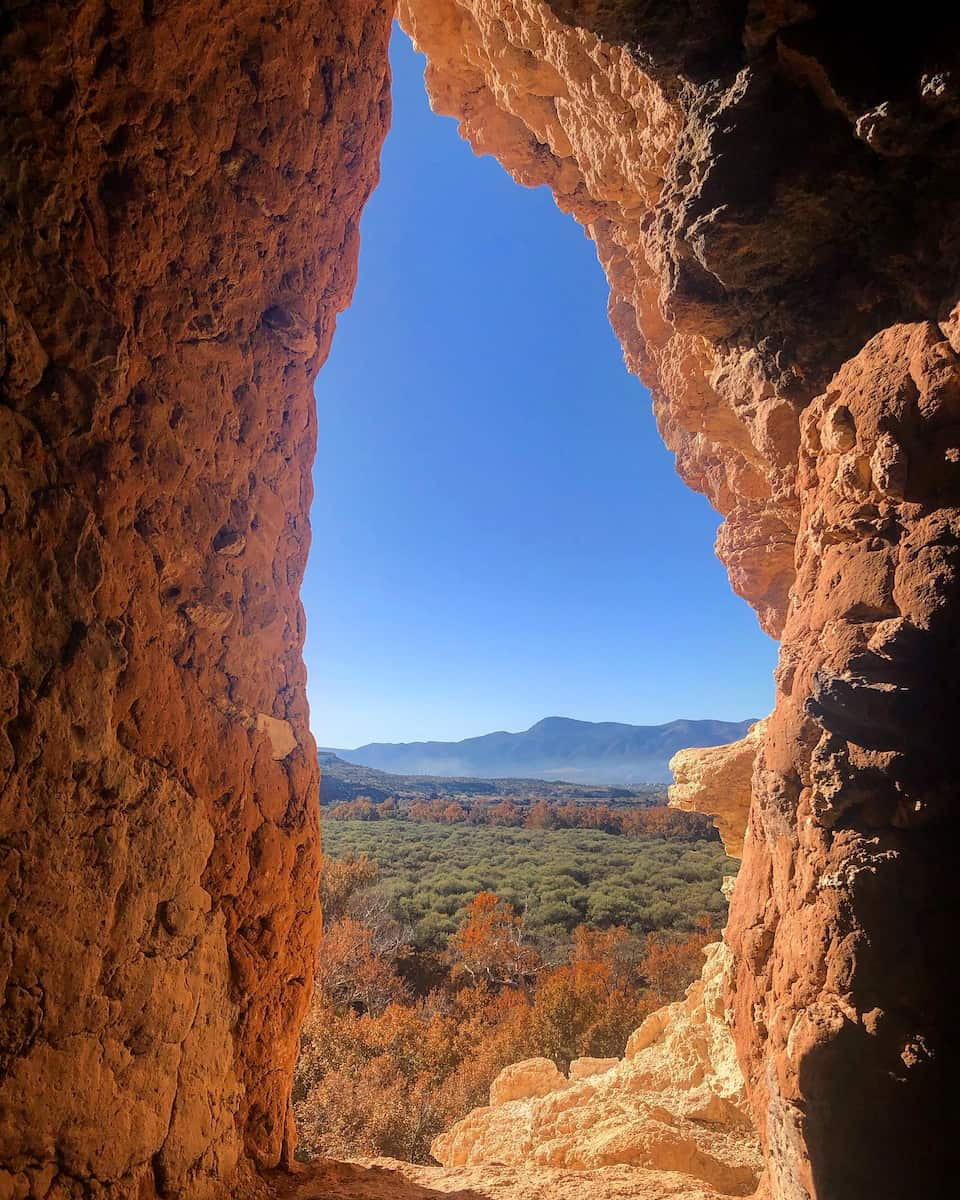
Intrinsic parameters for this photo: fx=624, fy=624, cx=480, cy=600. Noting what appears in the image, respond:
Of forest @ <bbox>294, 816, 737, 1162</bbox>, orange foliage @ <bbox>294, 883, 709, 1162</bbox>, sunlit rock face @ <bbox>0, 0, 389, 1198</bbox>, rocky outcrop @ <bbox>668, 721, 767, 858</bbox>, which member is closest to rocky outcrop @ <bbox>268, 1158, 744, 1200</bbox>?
sunlit rock face @ <bbox>0, 0, 389, 1198</bbox>

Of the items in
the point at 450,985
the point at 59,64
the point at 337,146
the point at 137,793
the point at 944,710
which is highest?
the point at 337,146

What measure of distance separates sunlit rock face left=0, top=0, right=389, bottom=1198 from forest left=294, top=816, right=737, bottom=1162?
794 cm

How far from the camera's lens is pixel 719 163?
13.0ft

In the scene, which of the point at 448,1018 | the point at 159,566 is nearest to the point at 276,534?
the point at 159,566

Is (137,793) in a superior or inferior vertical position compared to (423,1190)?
superior

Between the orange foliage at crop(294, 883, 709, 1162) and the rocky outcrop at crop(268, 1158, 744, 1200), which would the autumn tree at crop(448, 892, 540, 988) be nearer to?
the orange foliage at crop(294, 883, 709, 1162)

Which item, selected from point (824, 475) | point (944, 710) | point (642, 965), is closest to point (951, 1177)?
point (944, 710)

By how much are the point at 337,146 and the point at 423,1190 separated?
7403mm

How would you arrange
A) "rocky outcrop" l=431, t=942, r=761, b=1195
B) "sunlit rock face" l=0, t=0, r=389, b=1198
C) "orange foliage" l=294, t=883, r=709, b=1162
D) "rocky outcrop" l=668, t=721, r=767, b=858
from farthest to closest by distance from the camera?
"orange foliage" l=294, t=883, r=709, b=1162 → "rocky outcrop" l=668, t=721, r=767, b=858 → "rocky outcrop" l=431, t=942, r=761, b=1195 → "sunlit rock face" l=0, t=0, r=389, b=1198

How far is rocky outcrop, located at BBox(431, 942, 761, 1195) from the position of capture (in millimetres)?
5277

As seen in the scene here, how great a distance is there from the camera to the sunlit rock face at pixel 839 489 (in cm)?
273

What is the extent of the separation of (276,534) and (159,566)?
1.04 metres

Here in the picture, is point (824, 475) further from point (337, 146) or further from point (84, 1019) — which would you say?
point (84, 1019)

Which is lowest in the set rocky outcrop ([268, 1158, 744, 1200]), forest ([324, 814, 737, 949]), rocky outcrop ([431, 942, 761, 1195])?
forest ([324, 814, 737, 949])
